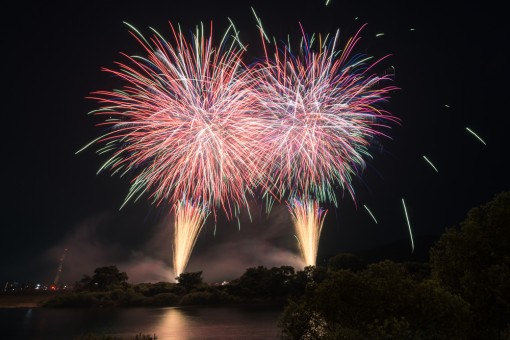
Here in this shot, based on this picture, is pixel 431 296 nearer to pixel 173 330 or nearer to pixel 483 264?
pixel 483 264

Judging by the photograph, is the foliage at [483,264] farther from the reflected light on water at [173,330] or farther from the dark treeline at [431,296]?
the reflected light on water at [173,330]

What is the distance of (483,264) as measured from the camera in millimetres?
23031

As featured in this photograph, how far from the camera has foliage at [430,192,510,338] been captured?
850 inches

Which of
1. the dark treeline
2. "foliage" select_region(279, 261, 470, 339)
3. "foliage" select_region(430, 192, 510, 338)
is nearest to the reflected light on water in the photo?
the dark treeline

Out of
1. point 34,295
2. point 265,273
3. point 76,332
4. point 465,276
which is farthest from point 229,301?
point 465,276

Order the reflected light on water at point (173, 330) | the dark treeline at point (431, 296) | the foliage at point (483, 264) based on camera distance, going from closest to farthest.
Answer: the dark treeline at point (431, 296) < the foliage at point (483, 264) < the reflected light on water at point (173, 330)

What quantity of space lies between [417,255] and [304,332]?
538ft

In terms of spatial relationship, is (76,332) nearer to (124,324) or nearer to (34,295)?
(124,324)

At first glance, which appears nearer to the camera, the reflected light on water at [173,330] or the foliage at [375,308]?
→ the foliage at [375,308]

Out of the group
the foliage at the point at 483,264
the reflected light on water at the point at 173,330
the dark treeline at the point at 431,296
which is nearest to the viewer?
the dark treeline at the point at 431,296

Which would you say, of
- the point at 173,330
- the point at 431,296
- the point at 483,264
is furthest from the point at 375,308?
the point at 173,330

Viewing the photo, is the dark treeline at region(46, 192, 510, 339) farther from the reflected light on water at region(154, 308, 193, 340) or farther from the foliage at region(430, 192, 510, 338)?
the reflected light on water at region(154, 308, 193, 340)

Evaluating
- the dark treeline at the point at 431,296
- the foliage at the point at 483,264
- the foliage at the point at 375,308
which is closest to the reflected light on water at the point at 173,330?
the dark treeline at the point at 431,296

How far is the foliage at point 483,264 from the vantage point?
2159 centimetres
